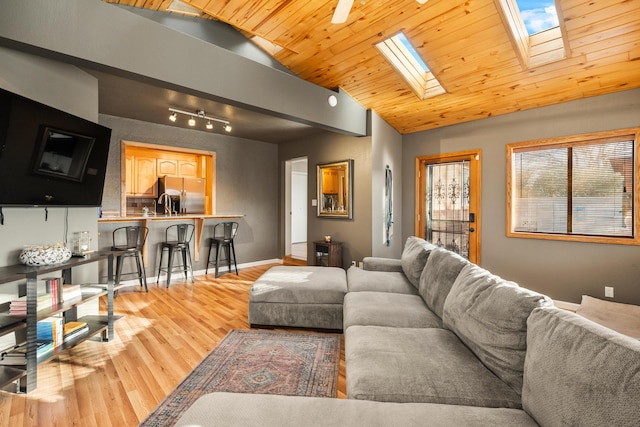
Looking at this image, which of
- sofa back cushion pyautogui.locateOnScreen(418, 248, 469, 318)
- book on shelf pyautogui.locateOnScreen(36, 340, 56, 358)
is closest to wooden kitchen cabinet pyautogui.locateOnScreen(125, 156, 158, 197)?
book on shelf pyautogui.locateOnScreen(36, 340, 56, 358)

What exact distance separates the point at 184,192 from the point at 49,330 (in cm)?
354

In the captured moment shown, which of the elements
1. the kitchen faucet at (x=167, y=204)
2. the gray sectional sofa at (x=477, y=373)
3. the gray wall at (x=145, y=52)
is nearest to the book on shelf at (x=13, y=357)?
the gray sectional sofa at (x=477, y=373)

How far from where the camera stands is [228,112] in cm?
453

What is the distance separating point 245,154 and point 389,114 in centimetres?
297

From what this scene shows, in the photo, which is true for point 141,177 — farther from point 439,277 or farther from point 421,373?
point 421,373

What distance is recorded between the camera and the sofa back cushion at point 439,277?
2.32 meters

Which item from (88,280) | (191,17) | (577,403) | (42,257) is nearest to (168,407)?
(42,257)

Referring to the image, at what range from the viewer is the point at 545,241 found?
4121mm

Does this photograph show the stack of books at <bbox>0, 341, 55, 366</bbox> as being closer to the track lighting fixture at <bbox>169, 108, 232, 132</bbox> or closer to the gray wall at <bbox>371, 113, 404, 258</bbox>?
the track lighting fixture at <bbox>169, 108, 232, 132</bbox>

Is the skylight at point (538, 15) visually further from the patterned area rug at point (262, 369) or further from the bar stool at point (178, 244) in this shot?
the bar stool at point (178, 244)

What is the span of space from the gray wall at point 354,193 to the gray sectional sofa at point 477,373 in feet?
9.12

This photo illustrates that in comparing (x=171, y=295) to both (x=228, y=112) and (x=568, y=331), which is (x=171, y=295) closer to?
(x=228, y=112)

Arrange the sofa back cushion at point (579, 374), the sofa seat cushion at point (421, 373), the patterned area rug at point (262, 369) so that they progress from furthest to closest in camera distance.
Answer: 1. the patterned area rug at point (262, 369)
2. the sofa seat cushion at point (421, 373)
3. the sofa back cushion at point (579, 374)

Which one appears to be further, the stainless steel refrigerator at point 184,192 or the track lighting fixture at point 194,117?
the stainless steel refrigerator at point 184,192
